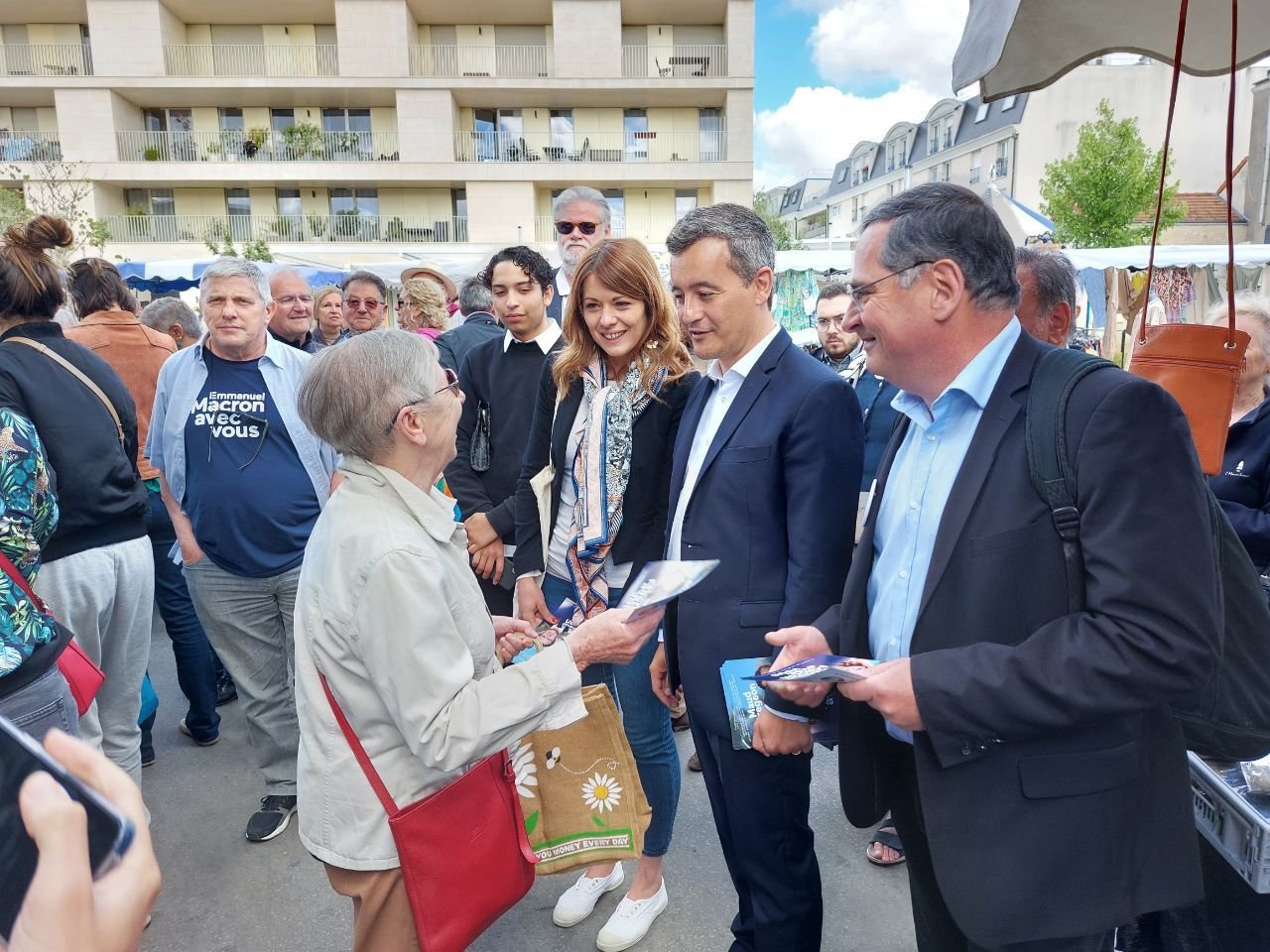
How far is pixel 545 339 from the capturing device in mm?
3154

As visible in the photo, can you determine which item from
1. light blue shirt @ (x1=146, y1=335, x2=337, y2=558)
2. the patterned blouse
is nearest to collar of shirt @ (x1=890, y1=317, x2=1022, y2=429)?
the patterned blouse

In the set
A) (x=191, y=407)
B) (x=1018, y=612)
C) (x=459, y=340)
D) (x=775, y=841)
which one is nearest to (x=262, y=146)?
(x=459, y=340)

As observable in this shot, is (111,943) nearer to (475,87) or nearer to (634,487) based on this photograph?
(634,487)

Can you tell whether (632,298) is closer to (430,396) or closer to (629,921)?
(430,396)

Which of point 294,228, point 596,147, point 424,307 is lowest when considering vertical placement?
point 424,307

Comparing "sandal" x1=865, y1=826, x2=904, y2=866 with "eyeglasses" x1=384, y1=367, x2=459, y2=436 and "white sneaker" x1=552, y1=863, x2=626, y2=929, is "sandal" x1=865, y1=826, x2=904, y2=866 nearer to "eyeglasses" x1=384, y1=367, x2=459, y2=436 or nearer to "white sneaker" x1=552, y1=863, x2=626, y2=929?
"white sneaker" x1=552, y1=863, x2=626, y2=929

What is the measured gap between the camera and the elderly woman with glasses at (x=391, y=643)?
1.60m

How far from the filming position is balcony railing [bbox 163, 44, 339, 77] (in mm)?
28406

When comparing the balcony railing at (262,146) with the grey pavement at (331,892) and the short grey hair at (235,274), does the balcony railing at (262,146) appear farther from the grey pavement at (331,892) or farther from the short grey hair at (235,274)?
the grey pavement at (331,892)

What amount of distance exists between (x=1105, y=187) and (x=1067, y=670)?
2448cm

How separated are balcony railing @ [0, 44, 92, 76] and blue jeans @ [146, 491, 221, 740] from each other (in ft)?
110

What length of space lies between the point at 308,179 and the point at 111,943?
1230 inches

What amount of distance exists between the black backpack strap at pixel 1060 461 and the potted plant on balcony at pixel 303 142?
31.0 metres

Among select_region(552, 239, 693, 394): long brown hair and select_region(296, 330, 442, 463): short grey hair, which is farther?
select_region(552, 239, 693, 394): long brown hair
